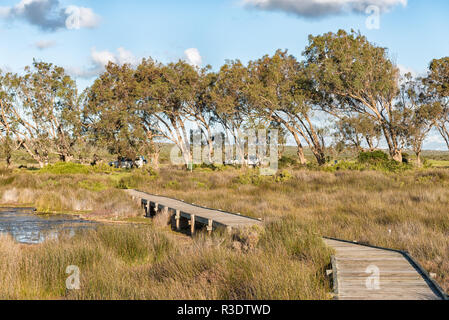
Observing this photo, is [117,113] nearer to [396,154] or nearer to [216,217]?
[396,154]

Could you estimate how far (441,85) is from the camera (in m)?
43.8

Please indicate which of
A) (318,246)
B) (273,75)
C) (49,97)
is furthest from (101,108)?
(318,246)

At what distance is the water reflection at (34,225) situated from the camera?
13438mm

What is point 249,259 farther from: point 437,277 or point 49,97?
point 49,97

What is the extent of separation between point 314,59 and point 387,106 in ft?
27.3

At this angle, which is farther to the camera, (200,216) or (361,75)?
(361,75)

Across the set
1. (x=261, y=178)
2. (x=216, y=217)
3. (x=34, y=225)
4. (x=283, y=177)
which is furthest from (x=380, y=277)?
(x=261, y=178)

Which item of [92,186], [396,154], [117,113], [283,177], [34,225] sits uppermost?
[117,113]

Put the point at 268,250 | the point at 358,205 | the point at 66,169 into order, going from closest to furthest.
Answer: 1. the point at 268,250
2. the point at 358,205
3. the point at 66,169

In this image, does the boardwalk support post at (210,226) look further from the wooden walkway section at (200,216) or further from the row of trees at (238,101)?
the row of trees at (238,101)

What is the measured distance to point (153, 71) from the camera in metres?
52.4

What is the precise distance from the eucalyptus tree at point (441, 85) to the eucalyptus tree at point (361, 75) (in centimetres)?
427

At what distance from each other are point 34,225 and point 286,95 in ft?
105

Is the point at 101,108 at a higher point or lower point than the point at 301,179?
higher
